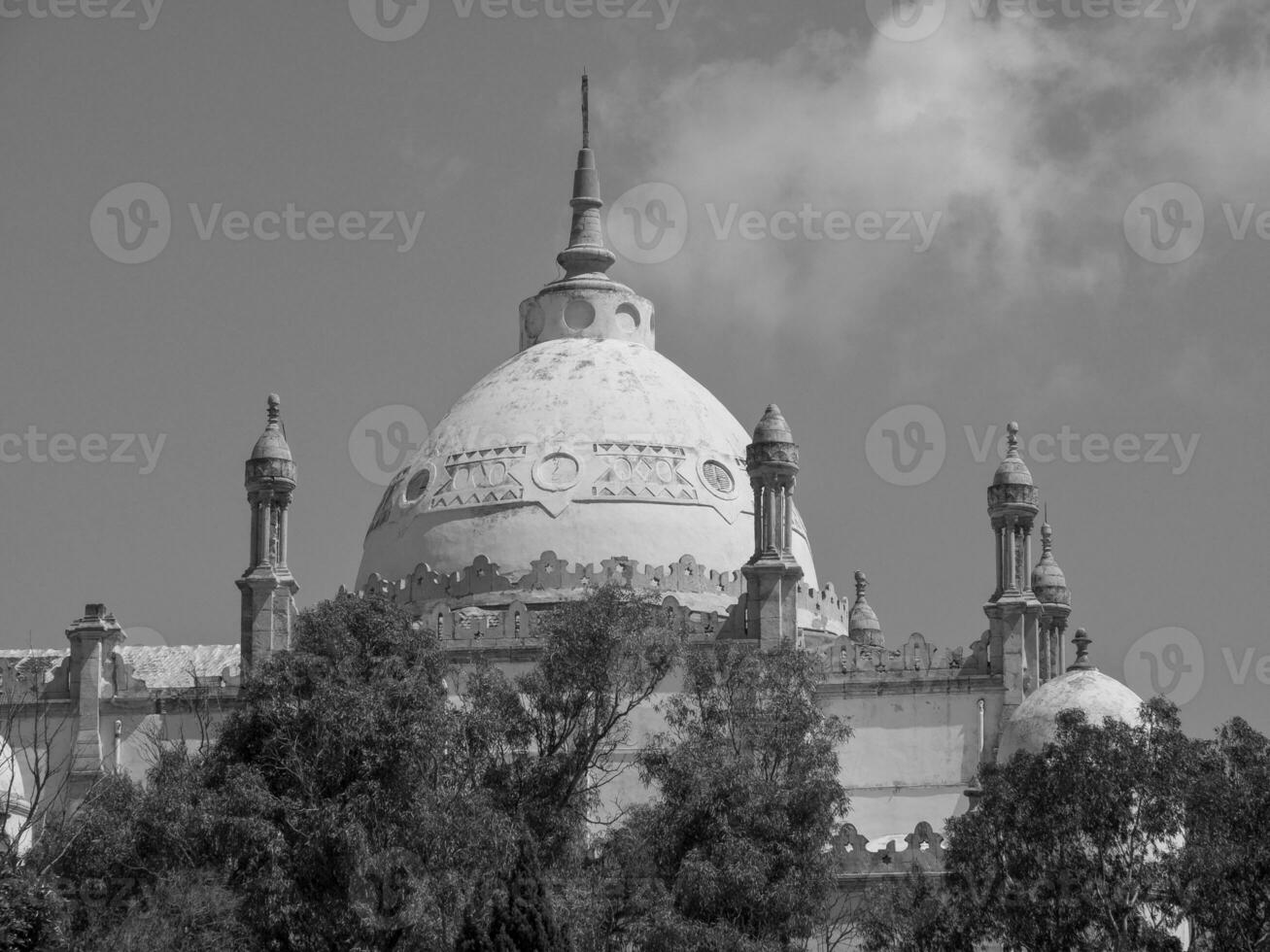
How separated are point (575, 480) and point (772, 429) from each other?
559 centimetres

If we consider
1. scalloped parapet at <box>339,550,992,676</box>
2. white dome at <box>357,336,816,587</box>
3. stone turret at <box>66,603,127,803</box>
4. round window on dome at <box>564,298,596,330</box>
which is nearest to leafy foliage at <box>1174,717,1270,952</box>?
scalloped parapet at <box>339,550,992,676</box>

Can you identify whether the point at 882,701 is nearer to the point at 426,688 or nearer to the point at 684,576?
the point at 684,576

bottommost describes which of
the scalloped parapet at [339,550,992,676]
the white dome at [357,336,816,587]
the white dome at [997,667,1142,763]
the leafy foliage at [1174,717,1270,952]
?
the leafy foliage at [1174,717,1270,952]

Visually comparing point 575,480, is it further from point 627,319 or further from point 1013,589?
point 1013,589

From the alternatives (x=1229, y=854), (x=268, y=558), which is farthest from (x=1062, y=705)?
(x=268, y=558)

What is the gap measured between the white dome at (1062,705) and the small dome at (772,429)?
6641mm

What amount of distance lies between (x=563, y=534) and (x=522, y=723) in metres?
12.4

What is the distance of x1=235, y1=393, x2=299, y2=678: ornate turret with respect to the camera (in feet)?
181

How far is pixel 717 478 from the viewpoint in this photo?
59.9m

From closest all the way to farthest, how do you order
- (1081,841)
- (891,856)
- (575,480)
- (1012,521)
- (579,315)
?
(1081,841)
(891,856)
(1012,521)
(575,480)
(579,315)

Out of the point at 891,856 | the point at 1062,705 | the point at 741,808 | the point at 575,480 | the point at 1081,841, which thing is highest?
the point at 575,480

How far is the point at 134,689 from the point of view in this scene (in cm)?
5553

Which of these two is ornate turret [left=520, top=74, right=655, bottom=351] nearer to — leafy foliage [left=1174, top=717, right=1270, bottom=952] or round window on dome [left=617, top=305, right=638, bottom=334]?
round window on dome [left=617, top=305, right=638, bottom=334]

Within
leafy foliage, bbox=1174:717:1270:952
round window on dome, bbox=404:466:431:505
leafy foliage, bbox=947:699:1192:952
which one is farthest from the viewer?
round window on dome, bbox=404:466:431:505
